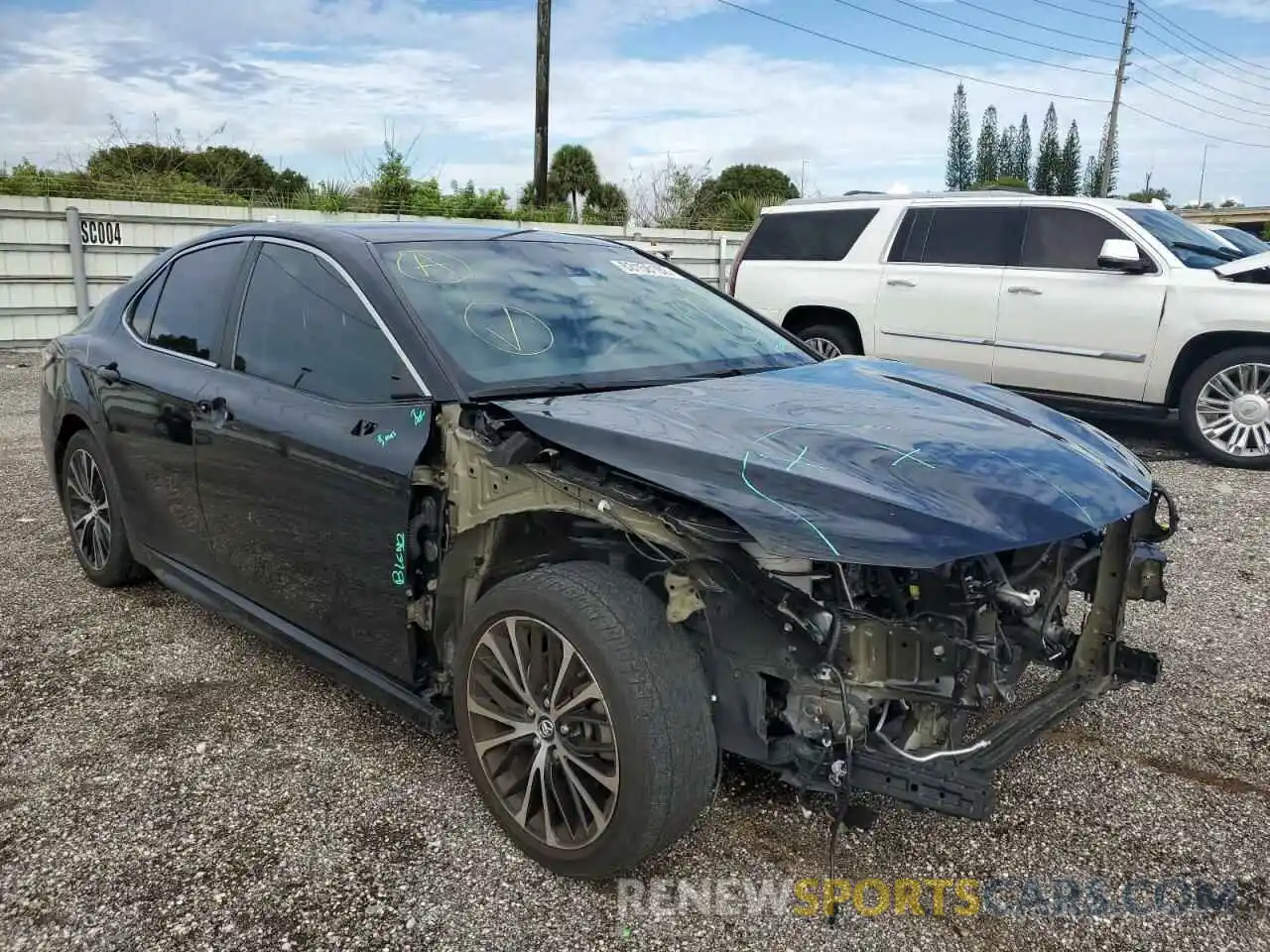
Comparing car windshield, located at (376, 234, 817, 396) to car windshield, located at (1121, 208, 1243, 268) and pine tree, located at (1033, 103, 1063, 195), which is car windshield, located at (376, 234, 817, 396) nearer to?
car windshield, located at (1121, 208, 1243, 268)

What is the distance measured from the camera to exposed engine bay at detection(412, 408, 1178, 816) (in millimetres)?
2252

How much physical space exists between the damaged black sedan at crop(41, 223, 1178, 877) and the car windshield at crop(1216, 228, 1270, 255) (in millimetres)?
6024

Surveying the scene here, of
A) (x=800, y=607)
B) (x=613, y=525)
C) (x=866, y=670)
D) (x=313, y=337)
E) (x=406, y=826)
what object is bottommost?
(x=406, y=826)

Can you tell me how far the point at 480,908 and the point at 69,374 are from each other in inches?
128

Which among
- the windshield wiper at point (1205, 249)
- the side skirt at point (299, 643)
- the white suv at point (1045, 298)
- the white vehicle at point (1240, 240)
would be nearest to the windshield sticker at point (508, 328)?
the side skirt at point (299, 643)

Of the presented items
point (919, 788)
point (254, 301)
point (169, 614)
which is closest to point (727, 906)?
point (919, 788)

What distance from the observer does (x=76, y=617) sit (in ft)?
14.0

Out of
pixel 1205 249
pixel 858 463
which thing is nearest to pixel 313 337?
pixel 858 463

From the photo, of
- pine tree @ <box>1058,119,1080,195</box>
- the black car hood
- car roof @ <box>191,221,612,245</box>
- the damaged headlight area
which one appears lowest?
the damaged headlight area

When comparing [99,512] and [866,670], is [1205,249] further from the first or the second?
[99,512]

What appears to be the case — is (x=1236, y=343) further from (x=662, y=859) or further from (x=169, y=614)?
(x=169, y=614)

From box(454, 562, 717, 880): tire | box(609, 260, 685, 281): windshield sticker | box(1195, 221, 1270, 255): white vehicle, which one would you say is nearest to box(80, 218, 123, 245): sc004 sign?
box(609, 260, 685, 281): windshield sticker

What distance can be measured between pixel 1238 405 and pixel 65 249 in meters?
12.3

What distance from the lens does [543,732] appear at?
2537 millimetres
